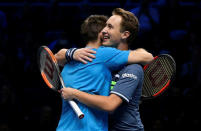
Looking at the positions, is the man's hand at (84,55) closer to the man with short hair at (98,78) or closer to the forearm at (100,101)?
the man with short hair at (98,78)

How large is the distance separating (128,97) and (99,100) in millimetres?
204

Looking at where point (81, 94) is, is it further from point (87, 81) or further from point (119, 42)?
point (119, 42)

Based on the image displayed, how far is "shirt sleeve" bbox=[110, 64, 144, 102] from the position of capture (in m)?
2.31

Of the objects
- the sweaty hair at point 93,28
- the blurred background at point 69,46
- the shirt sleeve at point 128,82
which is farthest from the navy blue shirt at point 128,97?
the blurred background at point 69,46

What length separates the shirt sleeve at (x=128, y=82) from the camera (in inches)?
91.0

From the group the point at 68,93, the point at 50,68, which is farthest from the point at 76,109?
the point at 50,68

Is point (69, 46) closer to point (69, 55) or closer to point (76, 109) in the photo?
point (69, 55)

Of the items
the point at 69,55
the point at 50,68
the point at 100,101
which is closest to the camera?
the point at 100,101

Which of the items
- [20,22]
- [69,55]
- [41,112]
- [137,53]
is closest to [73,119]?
[69,55]

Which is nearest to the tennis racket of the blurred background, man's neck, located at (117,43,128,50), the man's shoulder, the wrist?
man's neck, located at (117,43,128,50)

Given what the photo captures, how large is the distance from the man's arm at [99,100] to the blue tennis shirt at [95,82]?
69 mm

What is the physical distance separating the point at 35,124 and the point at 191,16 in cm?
301

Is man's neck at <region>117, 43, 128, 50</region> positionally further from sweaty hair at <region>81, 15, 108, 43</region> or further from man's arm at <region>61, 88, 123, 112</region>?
man's arm at <region>61, 88, 123, 112</region>

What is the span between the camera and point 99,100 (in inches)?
89.4
